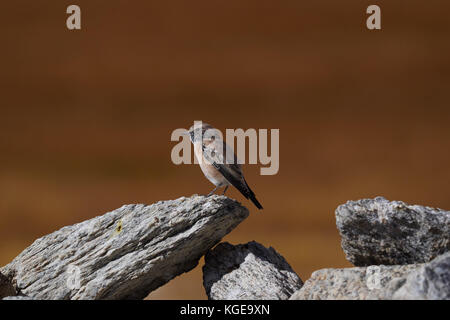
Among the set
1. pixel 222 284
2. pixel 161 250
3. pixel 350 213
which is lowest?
pixel 222 284

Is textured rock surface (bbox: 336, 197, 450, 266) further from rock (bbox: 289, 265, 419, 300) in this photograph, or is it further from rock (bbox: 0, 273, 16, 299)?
rock (bbox: 0, 273, 16, 299)

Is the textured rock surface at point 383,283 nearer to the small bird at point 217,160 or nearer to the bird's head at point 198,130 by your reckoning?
the small bird at point 217,160

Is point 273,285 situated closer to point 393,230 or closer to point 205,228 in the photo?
point 205,228

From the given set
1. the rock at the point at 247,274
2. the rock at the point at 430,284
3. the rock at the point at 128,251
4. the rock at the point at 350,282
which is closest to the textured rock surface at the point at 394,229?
the rock at the point at 350,282

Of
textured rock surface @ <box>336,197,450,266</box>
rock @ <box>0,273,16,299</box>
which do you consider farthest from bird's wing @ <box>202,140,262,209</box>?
rock @ <box>0,273,16,299</box>

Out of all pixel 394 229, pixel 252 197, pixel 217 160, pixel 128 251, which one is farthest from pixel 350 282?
pixel 128 251
